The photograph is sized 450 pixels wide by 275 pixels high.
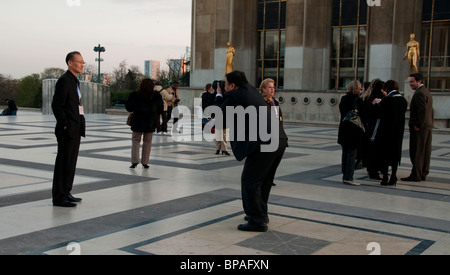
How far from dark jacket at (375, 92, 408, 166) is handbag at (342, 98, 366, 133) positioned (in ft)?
2.31

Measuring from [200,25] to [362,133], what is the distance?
30464mm

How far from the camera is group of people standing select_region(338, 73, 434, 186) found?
906 centimetres

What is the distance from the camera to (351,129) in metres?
8.91

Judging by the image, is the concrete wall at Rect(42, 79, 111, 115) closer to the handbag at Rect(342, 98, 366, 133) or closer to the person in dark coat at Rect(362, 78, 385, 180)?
the person in dark coat at Rect(362, 78, 385, 180)

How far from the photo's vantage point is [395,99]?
9391mm

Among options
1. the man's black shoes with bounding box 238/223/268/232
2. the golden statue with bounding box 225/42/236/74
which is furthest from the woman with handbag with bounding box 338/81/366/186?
the golden statue with bounding box 225/42/236/74

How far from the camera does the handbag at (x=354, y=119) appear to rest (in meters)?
8.94

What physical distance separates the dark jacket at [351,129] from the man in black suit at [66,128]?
446 centimetres

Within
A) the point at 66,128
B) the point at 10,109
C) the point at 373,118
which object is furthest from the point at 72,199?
the point at 10,109

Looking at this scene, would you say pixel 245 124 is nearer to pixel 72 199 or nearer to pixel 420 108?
pixel 72 199

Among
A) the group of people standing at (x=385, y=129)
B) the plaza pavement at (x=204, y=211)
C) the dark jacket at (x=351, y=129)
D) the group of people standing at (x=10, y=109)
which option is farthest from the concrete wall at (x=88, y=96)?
the dark jacket at (x=351, y=129)

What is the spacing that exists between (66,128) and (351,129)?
471 centimetres
